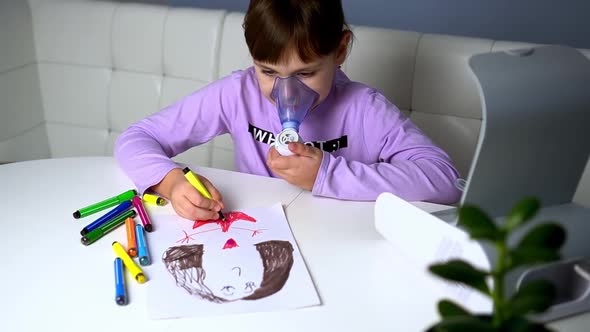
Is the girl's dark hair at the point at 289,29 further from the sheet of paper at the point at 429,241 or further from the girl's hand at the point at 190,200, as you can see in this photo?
the sheet of paper at the point at 429,241

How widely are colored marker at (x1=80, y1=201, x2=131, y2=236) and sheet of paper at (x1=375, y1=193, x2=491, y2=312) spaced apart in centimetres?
39

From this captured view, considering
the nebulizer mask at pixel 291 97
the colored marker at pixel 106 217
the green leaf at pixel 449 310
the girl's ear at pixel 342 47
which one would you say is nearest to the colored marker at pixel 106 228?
the colored marker at pixel 106 217

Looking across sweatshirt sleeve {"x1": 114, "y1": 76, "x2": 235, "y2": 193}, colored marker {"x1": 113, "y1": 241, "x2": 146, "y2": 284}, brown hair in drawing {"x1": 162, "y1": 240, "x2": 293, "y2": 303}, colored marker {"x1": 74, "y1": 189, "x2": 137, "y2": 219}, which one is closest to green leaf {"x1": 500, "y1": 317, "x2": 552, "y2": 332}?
brown hair in drawing {"x1": 162, "y1": 240, "x2": 293, "y2": 303}

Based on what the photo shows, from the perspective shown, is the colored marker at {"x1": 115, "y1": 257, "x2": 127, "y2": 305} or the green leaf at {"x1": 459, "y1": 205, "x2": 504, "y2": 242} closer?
the green leaf at {"x1": 459, "y1": 205, "x2": 504, "y2": 242}

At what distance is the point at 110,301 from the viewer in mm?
780

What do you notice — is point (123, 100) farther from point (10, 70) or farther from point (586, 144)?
point (586, 144)

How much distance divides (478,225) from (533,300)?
0.18ft

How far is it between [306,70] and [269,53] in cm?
8

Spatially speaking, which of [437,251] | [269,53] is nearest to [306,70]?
[269,53]

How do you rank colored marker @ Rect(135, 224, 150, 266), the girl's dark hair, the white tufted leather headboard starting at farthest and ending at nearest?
1. the white tufted leather headboard
2. the girl's dark hair
3. colored marker @ Rect(135, 224, 150, 266)

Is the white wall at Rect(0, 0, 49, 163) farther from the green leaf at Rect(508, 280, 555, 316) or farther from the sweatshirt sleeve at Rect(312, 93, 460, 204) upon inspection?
the green leaf at Rect(508, 280, 555, 316)

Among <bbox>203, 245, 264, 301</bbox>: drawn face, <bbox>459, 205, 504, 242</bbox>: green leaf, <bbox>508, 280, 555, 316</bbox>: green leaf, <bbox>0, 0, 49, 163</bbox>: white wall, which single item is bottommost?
<bbox>0, 0, 49, 163</bbox>: white wall

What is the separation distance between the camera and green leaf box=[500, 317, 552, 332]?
1.33 feet

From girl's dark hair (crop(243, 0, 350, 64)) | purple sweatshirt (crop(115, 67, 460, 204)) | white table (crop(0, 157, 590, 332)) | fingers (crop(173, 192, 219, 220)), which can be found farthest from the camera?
purple sweatshirt (crop(115, 67, 460, 204))
